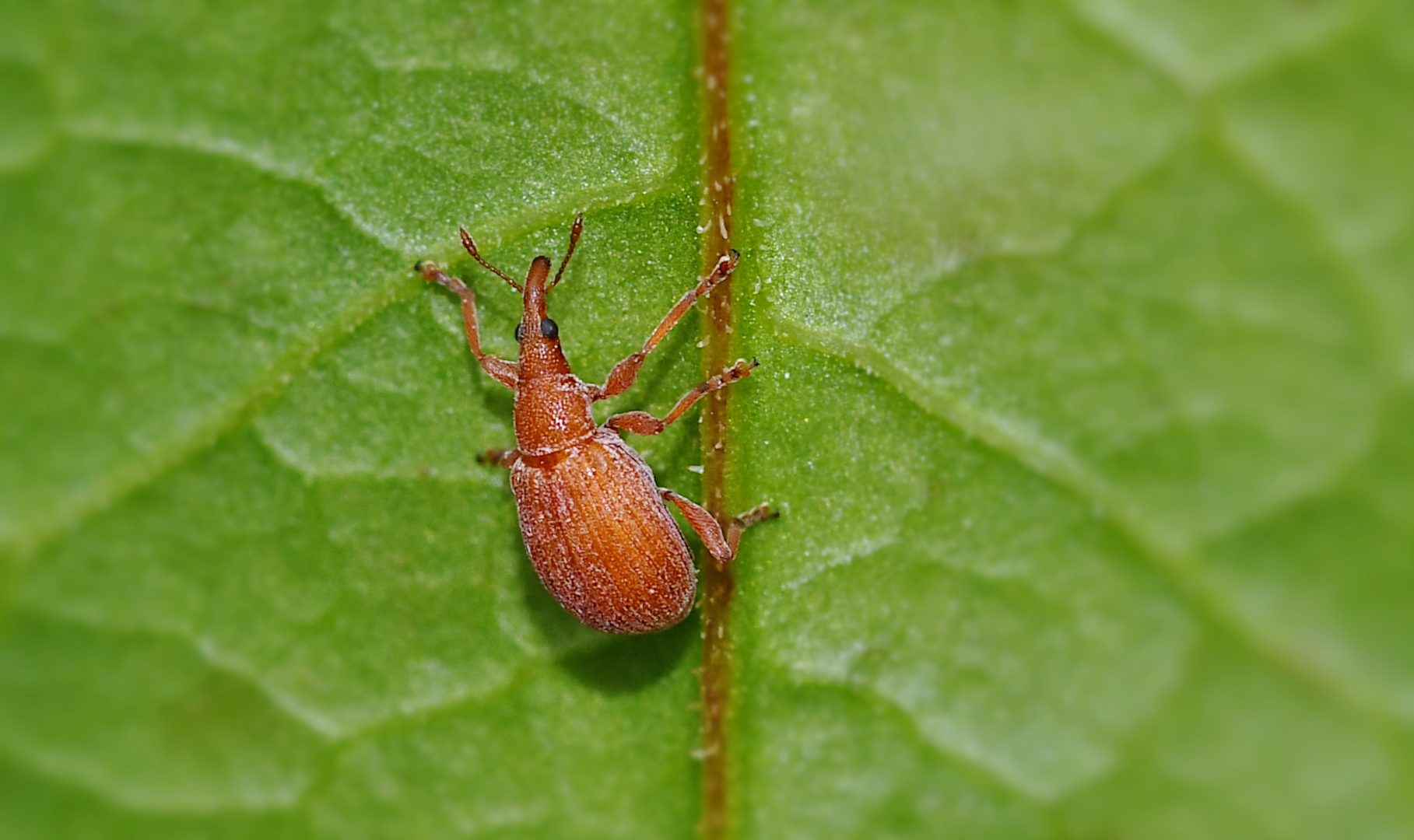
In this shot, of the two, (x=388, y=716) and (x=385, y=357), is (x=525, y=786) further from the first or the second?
(x=385, y=357)

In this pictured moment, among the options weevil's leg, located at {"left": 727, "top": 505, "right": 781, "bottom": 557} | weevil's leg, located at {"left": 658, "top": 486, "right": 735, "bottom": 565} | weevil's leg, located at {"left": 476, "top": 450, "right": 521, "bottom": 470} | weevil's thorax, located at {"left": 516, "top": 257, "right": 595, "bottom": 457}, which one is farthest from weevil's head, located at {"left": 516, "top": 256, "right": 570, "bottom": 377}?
weevil's leg, located at {"left": 727, "top": 505, "right": 781, "bottom": 557}

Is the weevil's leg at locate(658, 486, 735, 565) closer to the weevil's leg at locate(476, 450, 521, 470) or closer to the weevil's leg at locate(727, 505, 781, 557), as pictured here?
the weevil's leg at locate(727, 505, 781, 557)

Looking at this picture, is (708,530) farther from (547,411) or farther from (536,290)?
(536,290)

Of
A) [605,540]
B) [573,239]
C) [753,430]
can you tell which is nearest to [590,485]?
[605,540]

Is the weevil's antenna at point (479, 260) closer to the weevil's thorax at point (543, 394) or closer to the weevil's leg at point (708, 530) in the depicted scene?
the weevil's thorax at point (543, 394)

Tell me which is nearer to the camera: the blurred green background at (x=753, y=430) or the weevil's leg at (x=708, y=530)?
the blurred green background at (x=753, y=430)

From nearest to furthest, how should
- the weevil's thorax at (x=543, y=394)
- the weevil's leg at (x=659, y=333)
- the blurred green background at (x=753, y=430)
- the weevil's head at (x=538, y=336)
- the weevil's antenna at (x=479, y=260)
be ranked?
the blurred green background at (x=753, y=430), the weevil's leg at (x=659, y=333), the weevil's antenna at (x=479, y=260), the weevil's head at (x=538, y=336), the weevil's thorax at (x=543, y=394)

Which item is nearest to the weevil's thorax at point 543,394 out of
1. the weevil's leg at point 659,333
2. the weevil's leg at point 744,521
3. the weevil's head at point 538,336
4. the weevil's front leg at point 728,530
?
the weevil's head at point 538,336
